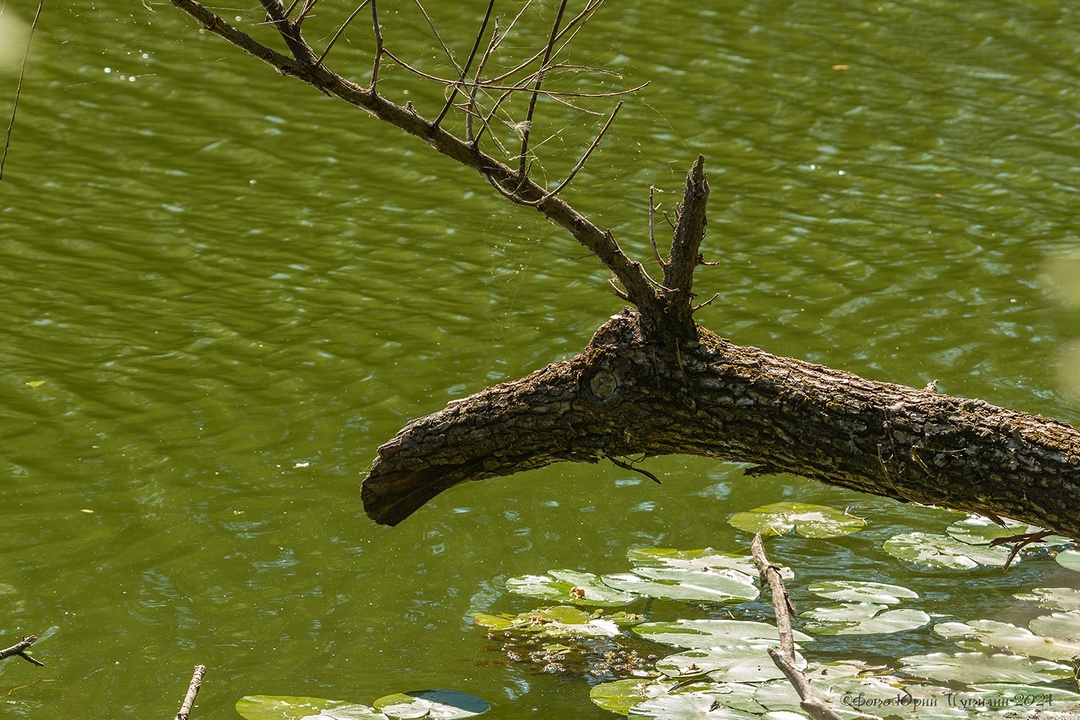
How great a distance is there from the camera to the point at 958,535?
13.3 feet

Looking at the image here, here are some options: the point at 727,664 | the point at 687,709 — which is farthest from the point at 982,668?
the point at 687,709

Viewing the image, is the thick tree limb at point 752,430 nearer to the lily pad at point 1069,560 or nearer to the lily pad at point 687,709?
the lily pad at point 687,709

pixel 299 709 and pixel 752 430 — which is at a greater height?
pixel 752 430

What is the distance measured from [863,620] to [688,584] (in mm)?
478

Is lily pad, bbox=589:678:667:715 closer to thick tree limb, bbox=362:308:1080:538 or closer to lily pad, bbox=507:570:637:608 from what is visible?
lily pad, bbox=507:570:637:608

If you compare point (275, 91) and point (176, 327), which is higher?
point (275, 91)

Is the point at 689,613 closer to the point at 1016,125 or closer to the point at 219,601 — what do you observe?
the point at 219,601

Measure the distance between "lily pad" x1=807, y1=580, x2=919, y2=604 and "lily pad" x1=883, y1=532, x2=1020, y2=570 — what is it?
20 centimetres

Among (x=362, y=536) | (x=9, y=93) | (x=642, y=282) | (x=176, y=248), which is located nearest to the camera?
(x=642, y=282)

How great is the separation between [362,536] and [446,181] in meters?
3.29

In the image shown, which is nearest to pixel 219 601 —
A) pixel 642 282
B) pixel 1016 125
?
pixel 642 282

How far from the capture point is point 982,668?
314 centimetres

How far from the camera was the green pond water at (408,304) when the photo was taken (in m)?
3.73

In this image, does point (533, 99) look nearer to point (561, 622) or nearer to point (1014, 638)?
point (561, 622)
